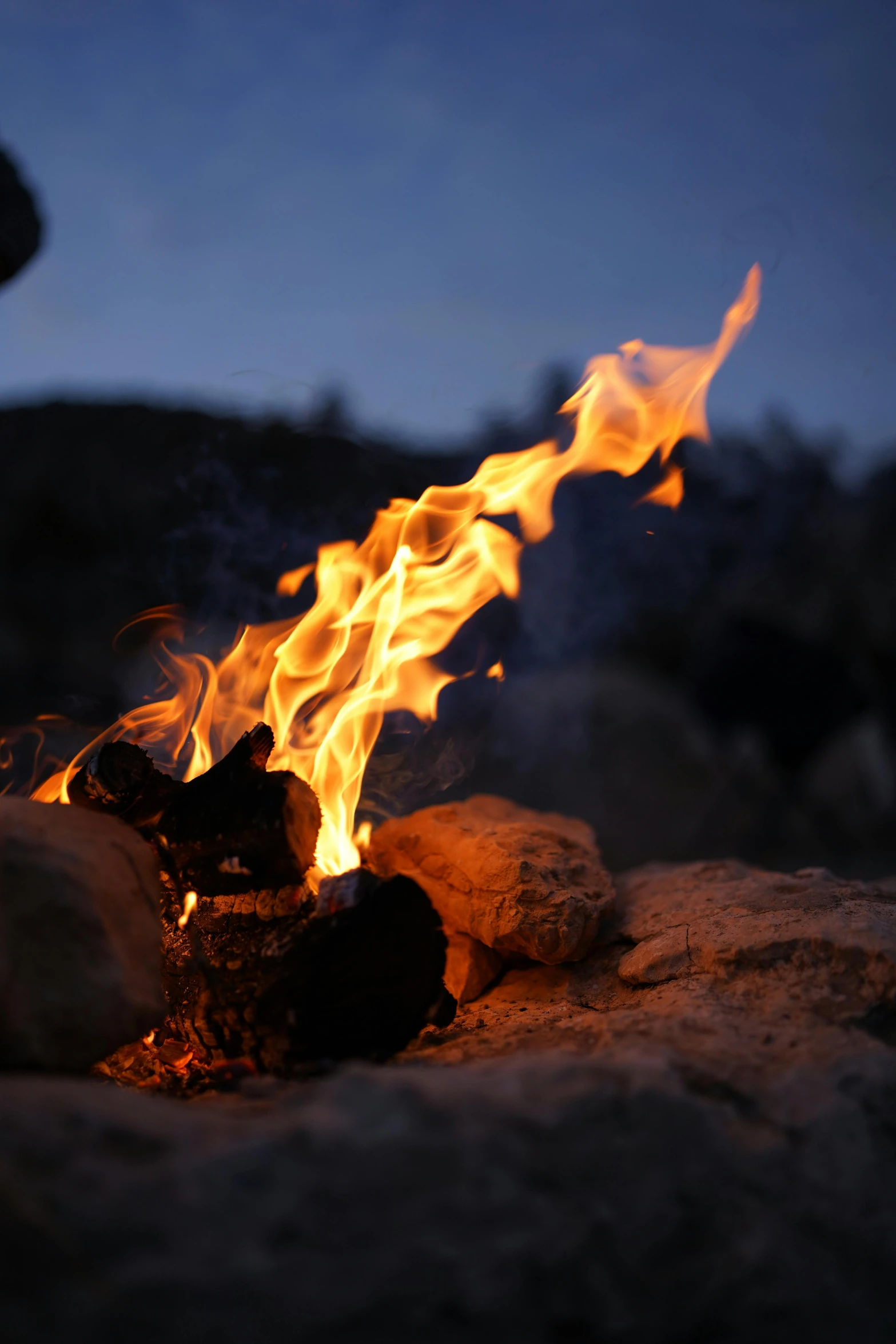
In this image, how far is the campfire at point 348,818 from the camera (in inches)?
89.0

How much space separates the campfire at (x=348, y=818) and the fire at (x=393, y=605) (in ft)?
0.03

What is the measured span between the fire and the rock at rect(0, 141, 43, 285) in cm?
222

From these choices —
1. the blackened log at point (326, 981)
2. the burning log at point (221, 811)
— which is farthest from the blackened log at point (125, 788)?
the blackened log at point (326, 981)

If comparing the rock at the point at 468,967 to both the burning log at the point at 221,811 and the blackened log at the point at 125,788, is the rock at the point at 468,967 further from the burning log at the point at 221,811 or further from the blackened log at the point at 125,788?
the blackened log at the point at 125,788

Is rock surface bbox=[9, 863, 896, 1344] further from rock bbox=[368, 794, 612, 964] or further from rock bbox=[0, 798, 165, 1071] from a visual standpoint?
rock bbox=[368, 794, 612, 964]

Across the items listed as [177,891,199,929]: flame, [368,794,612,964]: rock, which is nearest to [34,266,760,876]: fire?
[368,794,612,964]: rock

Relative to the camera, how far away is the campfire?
2.26 meters

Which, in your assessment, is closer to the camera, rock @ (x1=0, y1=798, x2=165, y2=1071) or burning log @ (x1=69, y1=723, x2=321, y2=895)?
rock @ (x1=0, y1=798, x2=165, y2=1071)

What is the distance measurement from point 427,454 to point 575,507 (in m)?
2.09

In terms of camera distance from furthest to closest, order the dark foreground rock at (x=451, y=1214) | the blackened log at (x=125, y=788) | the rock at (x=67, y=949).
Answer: the blackened log at (x=125, y=788) → the rock at (x=67, y=949) → the dark foreground rock at (x=451, y=1214)

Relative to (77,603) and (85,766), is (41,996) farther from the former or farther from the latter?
(77,603)

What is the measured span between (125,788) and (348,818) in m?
0.97

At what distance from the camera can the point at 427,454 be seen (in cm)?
953

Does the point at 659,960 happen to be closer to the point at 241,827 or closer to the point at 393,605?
the point at 241,827
